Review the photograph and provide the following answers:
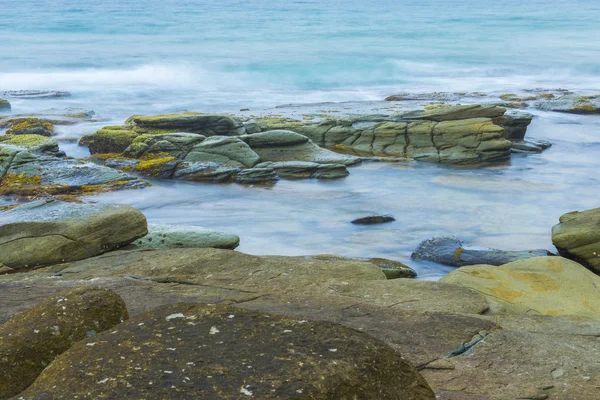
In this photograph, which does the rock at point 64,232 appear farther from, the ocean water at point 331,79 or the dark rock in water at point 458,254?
the dark rock in water at point 458,254

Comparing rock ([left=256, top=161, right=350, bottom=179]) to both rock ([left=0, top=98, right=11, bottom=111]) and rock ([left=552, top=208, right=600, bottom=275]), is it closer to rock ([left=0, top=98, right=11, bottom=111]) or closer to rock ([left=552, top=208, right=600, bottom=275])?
rock ([left=552, top=208, right=600, bottom=275])

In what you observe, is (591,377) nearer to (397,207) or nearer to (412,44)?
(397,207)

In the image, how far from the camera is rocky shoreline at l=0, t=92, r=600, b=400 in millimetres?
3086

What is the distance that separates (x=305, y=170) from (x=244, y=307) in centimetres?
1091

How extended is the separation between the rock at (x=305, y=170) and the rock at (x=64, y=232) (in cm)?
743

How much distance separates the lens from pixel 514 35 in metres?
55.8

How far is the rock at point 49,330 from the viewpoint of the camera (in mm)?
3744

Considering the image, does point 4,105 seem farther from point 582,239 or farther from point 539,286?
point 539,286

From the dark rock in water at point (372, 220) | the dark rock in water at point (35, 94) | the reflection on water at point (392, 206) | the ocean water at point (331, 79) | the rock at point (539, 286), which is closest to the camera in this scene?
the rock at point (539, 286)

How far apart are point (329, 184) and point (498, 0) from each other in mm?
93892

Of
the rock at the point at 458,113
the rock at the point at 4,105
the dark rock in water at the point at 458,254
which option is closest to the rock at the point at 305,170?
the rock at the point at 458,113

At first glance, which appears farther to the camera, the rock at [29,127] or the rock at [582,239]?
the rock at [29,127]

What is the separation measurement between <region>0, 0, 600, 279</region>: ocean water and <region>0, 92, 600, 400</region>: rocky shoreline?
1.10 m

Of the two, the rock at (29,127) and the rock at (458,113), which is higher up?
the rock at (458,113)
